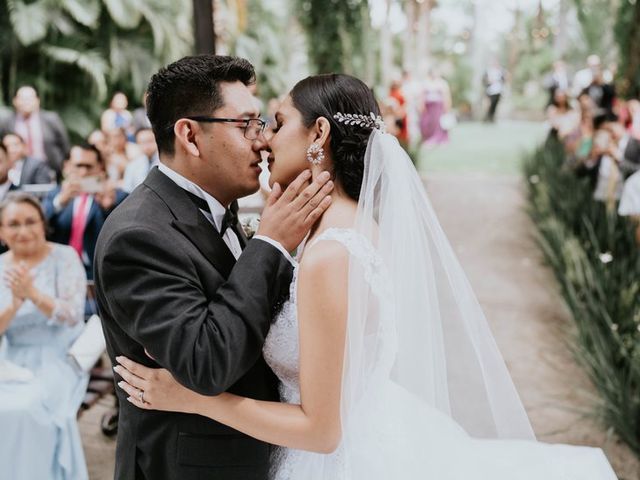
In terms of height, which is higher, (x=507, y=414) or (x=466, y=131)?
(x=507, y=414)

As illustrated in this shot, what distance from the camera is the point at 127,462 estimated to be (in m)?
1.86

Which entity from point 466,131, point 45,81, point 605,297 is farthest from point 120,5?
point 466,131

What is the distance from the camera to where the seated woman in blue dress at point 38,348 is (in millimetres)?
3020

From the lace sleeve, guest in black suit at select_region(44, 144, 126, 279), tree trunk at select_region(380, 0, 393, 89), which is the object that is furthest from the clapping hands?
tree trunk at select_region(380, 0, 393, 89)

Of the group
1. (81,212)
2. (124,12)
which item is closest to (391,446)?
(81,212)

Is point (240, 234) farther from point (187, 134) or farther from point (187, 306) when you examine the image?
point (187, 306)

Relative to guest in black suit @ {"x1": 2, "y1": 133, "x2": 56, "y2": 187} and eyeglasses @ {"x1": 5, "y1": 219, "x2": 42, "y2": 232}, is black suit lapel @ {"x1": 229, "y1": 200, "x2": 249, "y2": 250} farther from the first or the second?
guest in black suit @ {"x1": 2, "y1": 133, "x2": 56, "y2": 187}

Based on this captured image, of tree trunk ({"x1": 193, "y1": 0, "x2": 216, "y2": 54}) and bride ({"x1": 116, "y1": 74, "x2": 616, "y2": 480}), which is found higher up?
tree trunk ({"x1": 193, "y1": 0, "x2": 216, "y2": 54})

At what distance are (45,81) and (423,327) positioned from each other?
10399 millimetres

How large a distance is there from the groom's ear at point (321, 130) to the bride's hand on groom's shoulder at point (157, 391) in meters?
0.73

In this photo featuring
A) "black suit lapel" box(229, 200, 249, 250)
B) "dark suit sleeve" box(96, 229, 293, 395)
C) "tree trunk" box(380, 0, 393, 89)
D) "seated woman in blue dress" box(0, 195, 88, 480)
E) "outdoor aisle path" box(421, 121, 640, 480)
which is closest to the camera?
"dark suit sleeve" box(96, 229, 293, 395)

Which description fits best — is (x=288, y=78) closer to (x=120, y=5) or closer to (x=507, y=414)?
(x=120, y=5)

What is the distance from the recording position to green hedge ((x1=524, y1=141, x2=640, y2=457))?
3.67 m

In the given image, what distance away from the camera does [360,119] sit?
183 cm
